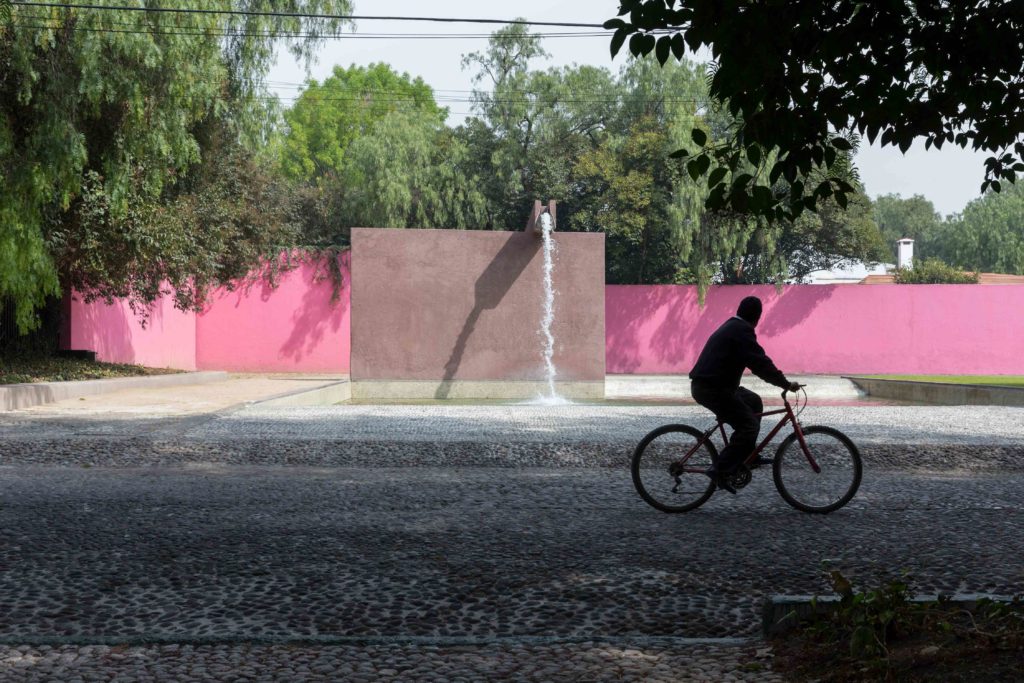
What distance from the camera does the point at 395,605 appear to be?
4.38 m

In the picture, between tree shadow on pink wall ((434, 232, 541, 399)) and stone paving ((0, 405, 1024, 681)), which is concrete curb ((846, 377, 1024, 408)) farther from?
stone paving ((0, 405, 1024, 681))

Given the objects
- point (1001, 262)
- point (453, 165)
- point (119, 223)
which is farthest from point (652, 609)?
point (1001, 262)

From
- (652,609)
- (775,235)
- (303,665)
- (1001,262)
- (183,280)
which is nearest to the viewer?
(303,665)

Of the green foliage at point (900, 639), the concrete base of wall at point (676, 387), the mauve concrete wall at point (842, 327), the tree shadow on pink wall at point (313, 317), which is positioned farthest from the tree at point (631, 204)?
the green foliage at point (900, 639)

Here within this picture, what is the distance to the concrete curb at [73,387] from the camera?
568 inches

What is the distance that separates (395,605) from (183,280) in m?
16.6

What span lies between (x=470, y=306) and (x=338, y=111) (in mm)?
38901

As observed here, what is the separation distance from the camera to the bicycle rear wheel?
6.68 m

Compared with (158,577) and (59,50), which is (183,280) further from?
(158,577)

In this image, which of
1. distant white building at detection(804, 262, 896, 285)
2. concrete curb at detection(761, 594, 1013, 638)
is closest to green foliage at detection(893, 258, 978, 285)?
distant white building at detection(804, 262, 896, 285)

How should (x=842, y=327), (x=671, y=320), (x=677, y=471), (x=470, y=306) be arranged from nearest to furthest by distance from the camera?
(x=677, y=471)
(x=470, y=306)
(x=842, y=327)
(x=671, y=320)

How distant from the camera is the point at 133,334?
2528 centimetres

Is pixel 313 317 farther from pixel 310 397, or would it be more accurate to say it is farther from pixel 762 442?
pixel 762 442

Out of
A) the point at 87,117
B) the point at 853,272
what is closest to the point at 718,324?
the point at 87,117
